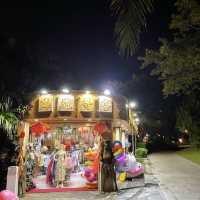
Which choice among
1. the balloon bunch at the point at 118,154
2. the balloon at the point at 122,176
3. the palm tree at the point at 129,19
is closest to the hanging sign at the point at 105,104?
the balloon bunch at the point at 118,154

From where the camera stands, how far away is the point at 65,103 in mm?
10469

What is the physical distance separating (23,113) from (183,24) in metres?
10.7

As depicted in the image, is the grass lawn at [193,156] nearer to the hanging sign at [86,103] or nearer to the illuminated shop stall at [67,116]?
the illuminated shop stall at [67,116]

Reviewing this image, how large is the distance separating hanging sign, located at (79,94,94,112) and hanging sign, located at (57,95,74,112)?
0.36 m

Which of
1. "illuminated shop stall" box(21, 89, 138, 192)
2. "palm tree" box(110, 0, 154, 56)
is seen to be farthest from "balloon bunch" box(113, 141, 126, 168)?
"palm tree" box(110, 0, 154, 56)

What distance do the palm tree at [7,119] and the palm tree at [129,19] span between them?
6.73m

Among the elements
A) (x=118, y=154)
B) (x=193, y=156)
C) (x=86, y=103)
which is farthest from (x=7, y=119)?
(x=193, y=156)

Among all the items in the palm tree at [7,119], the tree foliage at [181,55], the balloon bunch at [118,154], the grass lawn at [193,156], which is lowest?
the grass lawn at [193,156]

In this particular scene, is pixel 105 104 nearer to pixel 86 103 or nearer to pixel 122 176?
pixel 86 103

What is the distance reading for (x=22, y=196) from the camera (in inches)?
378

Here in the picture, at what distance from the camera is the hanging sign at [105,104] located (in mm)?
10570

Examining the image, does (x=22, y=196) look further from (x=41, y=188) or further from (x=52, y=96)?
(x=52, y=96)

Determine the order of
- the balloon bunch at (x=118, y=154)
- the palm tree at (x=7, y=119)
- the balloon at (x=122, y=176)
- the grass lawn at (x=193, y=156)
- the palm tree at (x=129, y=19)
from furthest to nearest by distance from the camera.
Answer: the grass lawn at (x=193, y=156) → the balloon at (x=122, y=176) → the balloon bunch at (x=118, y=154) → the palm tree at (x=7, y=119) → the palm tree at (x=129, y=19)

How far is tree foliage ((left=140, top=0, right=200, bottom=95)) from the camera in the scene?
587 inches
